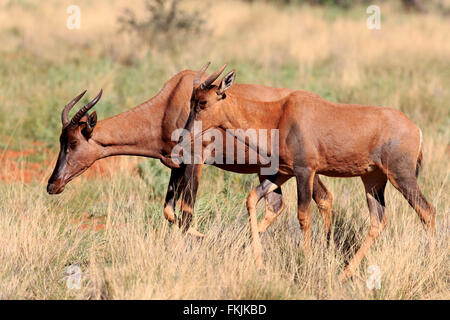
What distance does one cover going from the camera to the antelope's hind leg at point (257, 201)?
20.4 feet

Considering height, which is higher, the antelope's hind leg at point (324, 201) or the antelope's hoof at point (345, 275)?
the antelope's hind leg at point (324, 201)

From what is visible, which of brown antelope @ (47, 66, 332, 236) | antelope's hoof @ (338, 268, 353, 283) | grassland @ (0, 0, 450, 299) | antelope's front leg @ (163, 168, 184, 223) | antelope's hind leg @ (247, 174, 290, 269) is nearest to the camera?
grassland @ (0, 0, 450, 299)

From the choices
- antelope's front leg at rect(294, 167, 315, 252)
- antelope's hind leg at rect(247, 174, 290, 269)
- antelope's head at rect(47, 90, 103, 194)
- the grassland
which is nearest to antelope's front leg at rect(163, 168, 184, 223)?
the grassland

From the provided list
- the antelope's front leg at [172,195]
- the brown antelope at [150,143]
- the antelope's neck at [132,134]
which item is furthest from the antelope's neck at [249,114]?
the antelope's front leg at [172,195]

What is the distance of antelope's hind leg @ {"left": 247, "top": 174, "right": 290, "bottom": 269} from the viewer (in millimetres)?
6216

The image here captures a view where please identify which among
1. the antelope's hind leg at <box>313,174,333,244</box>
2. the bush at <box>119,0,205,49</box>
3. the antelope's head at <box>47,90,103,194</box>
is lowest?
the antelope's hind leg at <box>313,174,333,244</box>

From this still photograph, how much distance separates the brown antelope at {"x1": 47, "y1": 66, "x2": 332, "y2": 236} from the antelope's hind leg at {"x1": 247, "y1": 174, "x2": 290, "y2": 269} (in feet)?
1.45

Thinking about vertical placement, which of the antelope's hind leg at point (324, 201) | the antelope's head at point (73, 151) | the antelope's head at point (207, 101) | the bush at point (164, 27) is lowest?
the antelope's hind leg at point (324, 201)

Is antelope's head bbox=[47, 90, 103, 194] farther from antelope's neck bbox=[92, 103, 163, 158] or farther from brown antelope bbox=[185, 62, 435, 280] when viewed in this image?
brown antelope bbox=[185, 62, 435, 280]

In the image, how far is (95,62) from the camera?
52.8 feet

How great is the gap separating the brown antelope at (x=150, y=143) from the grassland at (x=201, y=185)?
0.26m

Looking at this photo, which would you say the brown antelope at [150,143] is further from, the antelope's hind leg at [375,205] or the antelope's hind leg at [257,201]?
the antelope's hind leg at [375,205]

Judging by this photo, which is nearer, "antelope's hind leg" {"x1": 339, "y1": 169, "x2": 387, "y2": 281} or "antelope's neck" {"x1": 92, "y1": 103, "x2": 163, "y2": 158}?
"antelope's hind leg" {"x1": 339, "y1": 169, "x2": 387, "y2": 281}

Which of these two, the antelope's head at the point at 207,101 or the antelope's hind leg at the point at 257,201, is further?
the antelope's head at the point at 207,101
